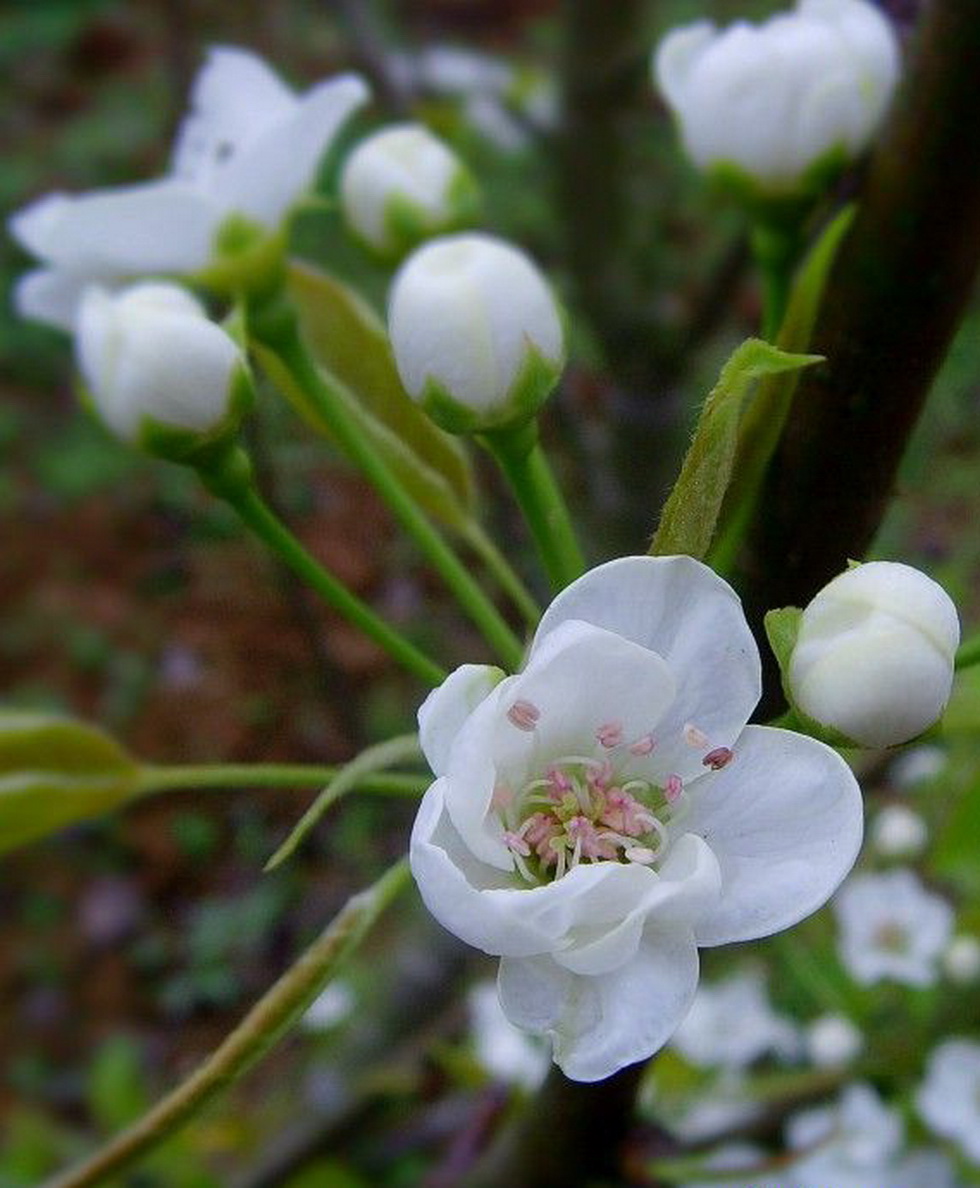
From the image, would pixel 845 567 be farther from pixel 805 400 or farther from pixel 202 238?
pixel 202 238

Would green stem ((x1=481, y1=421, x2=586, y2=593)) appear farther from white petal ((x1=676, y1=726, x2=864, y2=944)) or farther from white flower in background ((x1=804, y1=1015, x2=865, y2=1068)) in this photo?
white flower in background ((x1=804, y1=1015, x2=865, y2=1068))

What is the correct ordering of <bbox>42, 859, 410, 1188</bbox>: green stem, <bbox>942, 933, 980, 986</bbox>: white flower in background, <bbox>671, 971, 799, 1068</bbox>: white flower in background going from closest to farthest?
<bbox>42, 859, 410, 1188</bbox>: green stem
<bbox>942, 933, 980, 986</bbox>: white flower in background
<bbox>671, 971, 799, 1068</bbox>: white flower in background

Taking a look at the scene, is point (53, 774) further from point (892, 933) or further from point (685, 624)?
point (892, 933)

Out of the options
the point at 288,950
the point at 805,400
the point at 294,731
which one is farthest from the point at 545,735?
the point at 294,731

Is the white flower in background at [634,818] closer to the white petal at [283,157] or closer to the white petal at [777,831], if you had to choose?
the white petal at [777,831]

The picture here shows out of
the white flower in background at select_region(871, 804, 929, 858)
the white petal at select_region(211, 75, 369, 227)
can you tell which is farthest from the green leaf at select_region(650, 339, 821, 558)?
the white flower in background at select_region(871, 804, 929, 858)

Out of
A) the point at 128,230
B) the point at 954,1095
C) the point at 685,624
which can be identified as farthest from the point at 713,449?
the point at 954,1095

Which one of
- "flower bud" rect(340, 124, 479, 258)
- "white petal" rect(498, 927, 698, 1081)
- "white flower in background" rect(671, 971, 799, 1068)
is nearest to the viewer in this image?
"white petal" rect(498, 927, 698, 1081)
